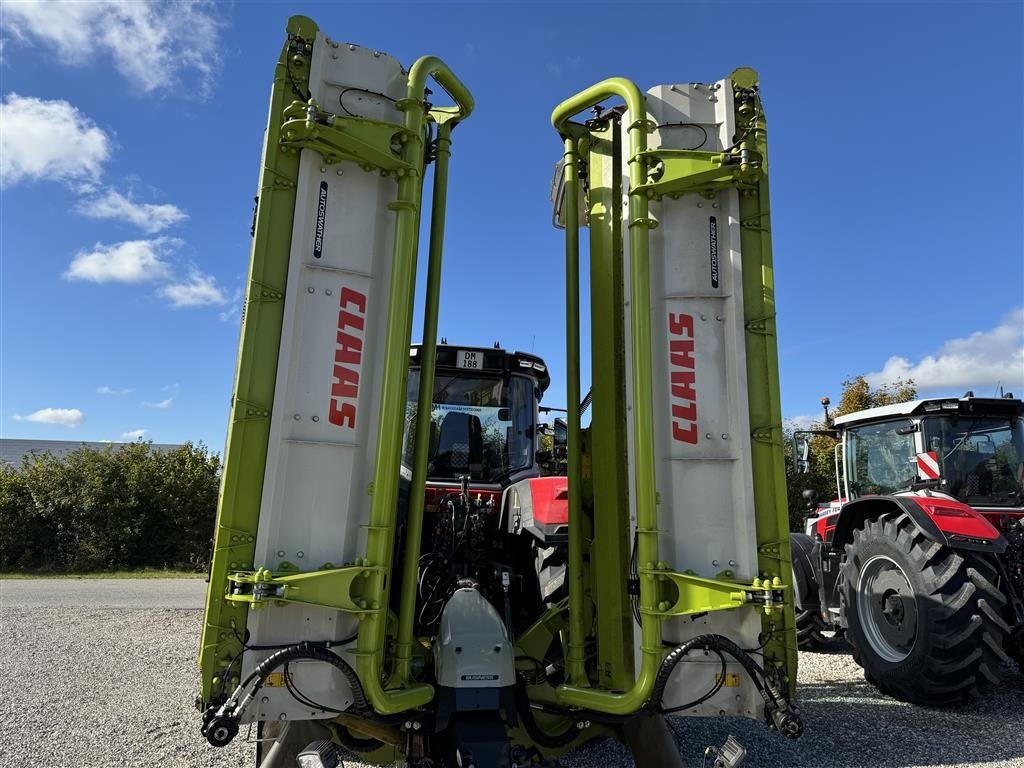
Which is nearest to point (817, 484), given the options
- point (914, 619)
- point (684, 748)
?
point (914, 619)

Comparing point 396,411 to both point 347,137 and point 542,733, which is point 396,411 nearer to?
point 347,137

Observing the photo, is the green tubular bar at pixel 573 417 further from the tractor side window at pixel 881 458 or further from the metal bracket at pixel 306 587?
the tractor side window at pixel 881 458

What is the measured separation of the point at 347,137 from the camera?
2.61m

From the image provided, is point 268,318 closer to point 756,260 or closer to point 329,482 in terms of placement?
point 329,482

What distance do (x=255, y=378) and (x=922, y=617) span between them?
486 cm

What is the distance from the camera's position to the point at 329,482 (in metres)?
2.57

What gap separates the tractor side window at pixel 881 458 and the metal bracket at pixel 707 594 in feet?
16.4

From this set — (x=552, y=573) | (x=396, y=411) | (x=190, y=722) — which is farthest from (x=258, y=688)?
(x=190, y=722)

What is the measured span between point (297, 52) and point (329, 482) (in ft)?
5.74

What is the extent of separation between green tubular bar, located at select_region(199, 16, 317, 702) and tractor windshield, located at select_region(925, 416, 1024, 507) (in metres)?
6.30

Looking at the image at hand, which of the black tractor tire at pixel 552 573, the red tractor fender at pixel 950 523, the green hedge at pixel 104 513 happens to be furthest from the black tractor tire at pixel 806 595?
the green hedge at pixel 104 513

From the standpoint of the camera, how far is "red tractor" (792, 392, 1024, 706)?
471 centimetres

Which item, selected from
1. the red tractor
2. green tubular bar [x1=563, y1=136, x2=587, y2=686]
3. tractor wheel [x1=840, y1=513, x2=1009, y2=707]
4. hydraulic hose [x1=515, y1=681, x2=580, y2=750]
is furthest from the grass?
green tubular bar [x1=563, y1=136, x2=587, y2=686]

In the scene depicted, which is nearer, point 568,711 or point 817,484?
point 568,711
